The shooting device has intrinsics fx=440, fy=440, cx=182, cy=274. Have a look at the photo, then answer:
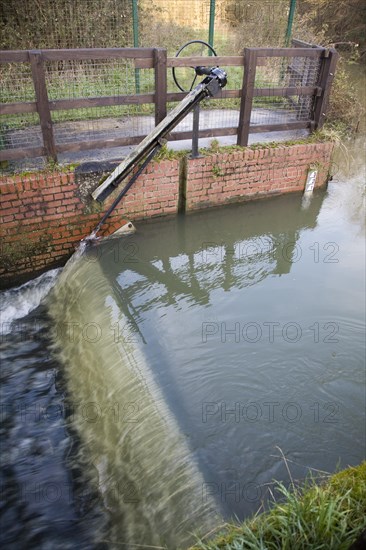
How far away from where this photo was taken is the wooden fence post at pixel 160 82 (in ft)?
15.9

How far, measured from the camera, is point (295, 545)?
1.71 meters

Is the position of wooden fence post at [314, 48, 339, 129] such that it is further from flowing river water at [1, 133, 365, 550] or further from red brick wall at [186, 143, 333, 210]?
flowing river water at [1, 133, 365, 550]

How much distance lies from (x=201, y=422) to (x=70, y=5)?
8.77 metres

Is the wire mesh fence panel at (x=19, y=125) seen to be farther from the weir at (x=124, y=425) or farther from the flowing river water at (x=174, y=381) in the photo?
the weir at (x=124, y=425)

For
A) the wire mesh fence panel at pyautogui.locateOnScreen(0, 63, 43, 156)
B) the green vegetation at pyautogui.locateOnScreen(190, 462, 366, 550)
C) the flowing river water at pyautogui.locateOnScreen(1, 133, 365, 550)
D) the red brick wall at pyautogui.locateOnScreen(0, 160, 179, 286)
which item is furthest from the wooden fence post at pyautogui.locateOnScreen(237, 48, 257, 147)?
the green vegetation at pyautogui.locateOnScreen(190, 462, 366, 550)

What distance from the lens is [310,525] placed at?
5.91 feet

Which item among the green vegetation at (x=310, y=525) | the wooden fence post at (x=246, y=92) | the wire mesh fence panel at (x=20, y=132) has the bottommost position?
the green vegetation at (x=310, y=525)

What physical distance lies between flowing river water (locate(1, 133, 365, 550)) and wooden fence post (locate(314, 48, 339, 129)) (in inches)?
77.5

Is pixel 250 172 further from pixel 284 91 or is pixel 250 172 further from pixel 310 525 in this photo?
pixel 310 525

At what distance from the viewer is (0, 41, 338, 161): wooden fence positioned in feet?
14.7

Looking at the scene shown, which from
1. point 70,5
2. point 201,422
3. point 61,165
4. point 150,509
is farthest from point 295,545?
point 70,5

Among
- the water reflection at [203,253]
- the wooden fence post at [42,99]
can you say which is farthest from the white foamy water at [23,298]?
the wooden fence post at [42,99]

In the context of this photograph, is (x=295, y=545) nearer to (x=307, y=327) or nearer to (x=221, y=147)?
(x=307, y=327)

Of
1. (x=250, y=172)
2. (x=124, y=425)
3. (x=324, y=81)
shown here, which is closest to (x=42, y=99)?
(x=250, y=172)
